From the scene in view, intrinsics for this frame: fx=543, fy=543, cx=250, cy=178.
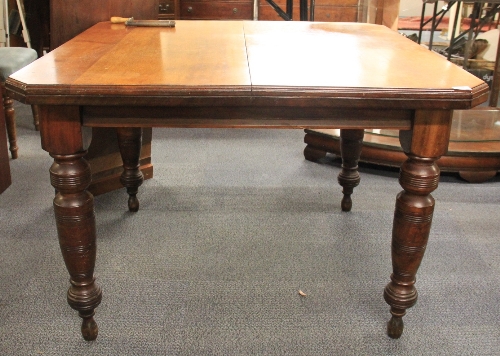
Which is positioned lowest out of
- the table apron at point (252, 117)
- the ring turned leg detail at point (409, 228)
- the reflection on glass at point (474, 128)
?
the reflection on glass at point (474, 128)

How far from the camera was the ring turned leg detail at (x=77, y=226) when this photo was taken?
1257 mm

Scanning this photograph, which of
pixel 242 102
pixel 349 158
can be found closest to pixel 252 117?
pixel 242 102

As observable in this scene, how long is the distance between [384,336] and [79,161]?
0.93 metres

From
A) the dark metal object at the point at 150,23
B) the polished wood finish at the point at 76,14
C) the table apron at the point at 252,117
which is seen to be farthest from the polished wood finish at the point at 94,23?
the table apron at the point at 252,117

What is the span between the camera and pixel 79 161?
1.27m

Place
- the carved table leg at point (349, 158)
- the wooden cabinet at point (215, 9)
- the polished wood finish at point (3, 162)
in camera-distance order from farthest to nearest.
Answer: the wooden cabinet at point (215, 9) → the polished wood finish at point (3, 162) → the carved table leg at point (349, 158)

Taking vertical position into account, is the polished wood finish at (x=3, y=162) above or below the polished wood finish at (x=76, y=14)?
below

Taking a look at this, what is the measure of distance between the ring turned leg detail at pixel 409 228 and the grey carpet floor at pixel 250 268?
5.5 inches

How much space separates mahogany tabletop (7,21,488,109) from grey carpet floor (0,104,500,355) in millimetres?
663

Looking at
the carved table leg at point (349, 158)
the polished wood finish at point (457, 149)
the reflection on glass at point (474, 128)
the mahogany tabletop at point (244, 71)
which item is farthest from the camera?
the reflection on glass at point (474, 128)

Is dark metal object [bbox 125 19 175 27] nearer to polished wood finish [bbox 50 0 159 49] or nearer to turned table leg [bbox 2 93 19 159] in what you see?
polished wood finish [bbox 50 0 159 49]

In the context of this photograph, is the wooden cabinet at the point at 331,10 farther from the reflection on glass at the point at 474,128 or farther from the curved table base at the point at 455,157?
the curved table base at the point at 455,157

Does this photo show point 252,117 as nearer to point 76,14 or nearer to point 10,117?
point 76,14

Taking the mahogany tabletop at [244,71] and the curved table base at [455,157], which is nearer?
the mahogany tabletop at [244,71]
